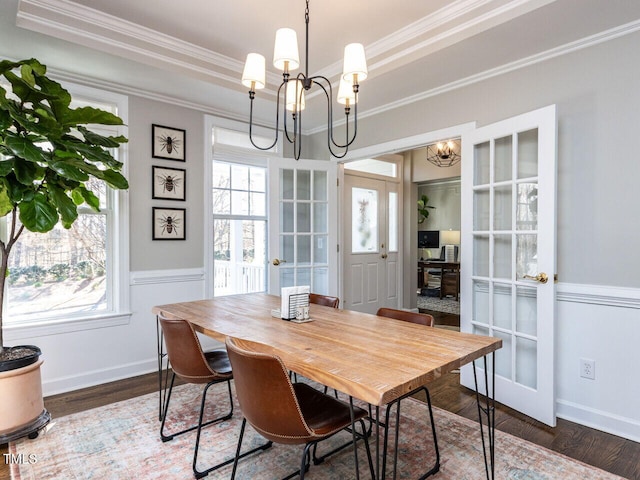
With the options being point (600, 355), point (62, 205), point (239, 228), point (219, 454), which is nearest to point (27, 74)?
point (62, 205)

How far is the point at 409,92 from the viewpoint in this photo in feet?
11.0

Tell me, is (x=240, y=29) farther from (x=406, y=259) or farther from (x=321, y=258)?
(x=406, y=259)

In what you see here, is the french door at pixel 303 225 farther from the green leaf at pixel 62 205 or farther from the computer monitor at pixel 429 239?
the computer monitor at pixel 429 239

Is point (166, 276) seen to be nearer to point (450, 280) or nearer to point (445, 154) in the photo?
point (445, 154)

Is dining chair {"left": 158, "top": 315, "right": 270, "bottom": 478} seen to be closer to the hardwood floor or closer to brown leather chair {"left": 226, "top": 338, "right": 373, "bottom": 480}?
brown leather chair {"left": 226, "top": 338, "right": 373, "bottom": 480}

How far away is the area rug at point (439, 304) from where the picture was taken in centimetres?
614

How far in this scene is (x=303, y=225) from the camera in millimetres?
4195

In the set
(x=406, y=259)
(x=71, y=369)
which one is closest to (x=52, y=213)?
(x=71, y=369)

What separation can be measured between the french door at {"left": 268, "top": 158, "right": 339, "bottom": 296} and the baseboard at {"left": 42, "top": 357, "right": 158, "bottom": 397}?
1353 millimetres

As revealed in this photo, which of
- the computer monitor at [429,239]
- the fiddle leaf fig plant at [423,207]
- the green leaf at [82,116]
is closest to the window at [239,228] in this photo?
the green leaf at [82,116]

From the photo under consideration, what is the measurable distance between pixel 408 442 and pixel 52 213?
2.43 meters

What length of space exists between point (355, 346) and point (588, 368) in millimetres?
1879

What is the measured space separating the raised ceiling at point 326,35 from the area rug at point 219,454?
250 centimetres

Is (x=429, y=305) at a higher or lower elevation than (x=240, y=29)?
lower
